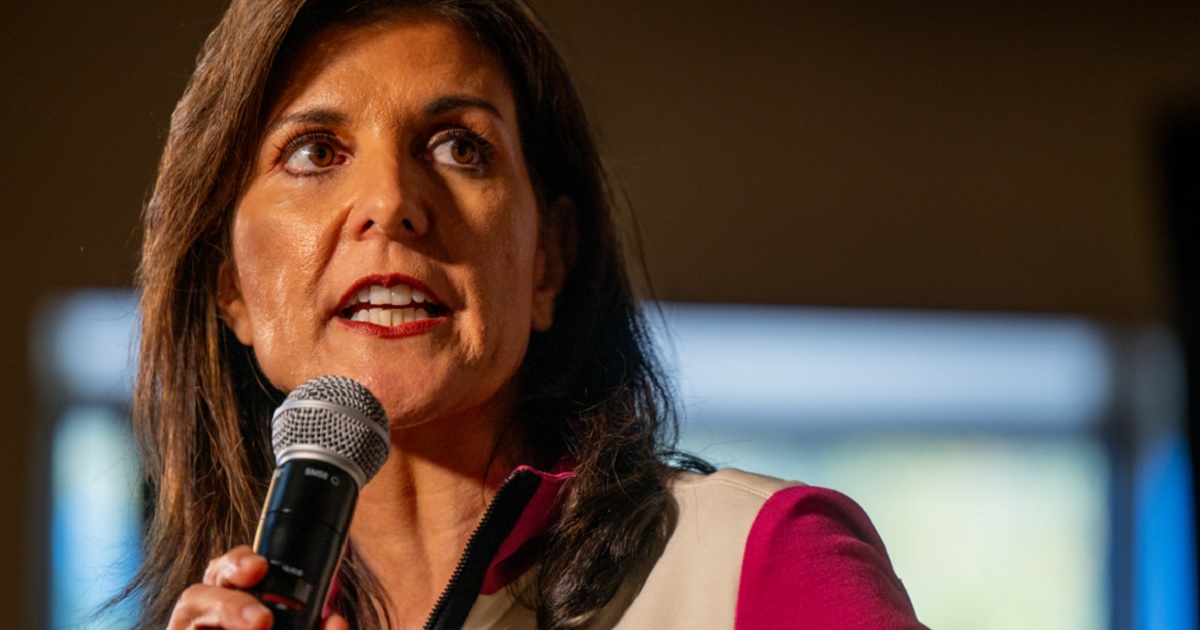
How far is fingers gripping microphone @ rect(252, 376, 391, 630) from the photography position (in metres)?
1.00

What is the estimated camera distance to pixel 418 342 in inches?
58.7

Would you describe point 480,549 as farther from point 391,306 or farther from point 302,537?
point 302,537

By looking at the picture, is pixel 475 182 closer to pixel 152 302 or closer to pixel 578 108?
pixel 578 108

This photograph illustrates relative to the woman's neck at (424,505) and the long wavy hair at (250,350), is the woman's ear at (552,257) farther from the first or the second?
the woman's neck at (424,505)

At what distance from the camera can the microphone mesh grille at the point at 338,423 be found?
1096mm

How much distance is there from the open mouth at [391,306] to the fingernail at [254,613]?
21.2 inches

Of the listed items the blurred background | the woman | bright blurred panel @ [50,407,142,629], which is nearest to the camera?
the woman

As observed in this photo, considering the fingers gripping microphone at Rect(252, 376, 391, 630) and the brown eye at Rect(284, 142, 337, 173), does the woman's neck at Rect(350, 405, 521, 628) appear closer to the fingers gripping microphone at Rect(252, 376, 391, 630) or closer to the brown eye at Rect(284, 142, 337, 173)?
the brown eye at Rect(284, 142, 337, 173)

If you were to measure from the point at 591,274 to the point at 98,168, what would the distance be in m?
2.90

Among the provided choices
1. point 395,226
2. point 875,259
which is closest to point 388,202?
point 395,226

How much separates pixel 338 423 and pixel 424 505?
21.0 inches

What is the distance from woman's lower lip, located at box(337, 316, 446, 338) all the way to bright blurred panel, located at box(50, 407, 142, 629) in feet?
8.66

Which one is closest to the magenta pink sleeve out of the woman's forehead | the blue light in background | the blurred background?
the woman's forehead

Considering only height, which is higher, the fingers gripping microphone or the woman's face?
the woman's face
